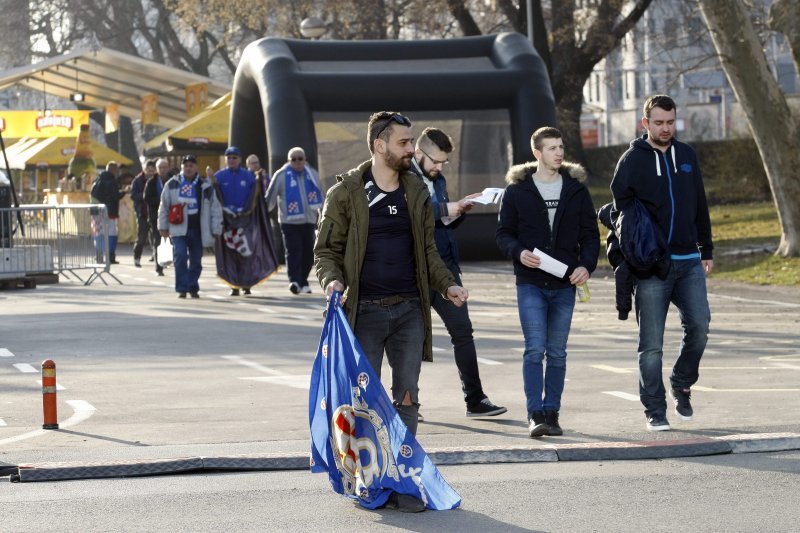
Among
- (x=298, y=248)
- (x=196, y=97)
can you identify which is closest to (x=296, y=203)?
(x=298, y=248)

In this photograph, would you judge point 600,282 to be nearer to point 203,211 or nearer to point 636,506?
point 203,211

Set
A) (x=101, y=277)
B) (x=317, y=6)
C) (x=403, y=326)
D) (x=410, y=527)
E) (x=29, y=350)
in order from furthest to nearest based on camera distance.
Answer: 1. (x=317, y=6)
2. (x=101, y=277)
3. (x=29, y=350)
4. (x=403, y=326)
5. (x=410, y=527)

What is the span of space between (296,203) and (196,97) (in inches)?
952

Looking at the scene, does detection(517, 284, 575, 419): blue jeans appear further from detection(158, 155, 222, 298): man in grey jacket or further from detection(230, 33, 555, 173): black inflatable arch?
detection(230, 33, 555, 173): black inflatable arch

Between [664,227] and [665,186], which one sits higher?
[665,186]

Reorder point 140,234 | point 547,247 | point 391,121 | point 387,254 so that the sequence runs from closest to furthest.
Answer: point 391,121 < point 387,254 < point 547,247 < point 140,234

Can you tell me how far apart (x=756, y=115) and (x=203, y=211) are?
8214mm

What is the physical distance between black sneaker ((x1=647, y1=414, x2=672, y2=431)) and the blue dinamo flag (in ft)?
7.53

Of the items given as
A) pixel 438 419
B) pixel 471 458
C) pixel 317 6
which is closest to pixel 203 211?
pixel 438 419

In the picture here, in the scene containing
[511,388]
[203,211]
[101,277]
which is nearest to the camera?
[511,388]

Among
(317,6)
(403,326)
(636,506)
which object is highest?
(317,6)

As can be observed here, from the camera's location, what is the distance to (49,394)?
977cm

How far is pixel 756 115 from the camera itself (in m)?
23.3

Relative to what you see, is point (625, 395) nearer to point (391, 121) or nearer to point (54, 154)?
point (391, 121)
